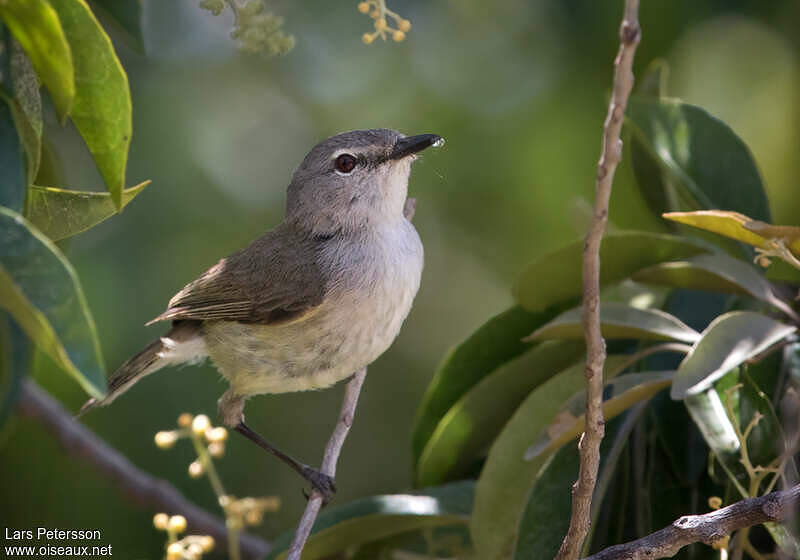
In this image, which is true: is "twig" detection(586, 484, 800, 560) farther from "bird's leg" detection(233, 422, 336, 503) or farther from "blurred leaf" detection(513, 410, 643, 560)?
"bird's leg" detection(233, 422, 336, 503)

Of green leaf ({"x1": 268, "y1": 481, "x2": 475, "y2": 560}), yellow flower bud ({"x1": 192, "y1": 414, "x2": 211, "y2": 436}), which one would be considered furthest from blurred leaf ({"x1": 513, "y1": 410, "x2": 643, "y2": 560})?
yellow flower bud ({"x1": 192, "y1": 414, "x2": 211, "y2": 436})

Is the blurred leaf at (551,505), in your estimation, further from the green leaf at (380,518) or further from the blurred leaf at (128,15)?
the blurred leaf at (128,15)

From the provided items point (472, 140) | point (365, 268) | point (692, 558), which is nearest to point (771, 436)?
point (692, 558)

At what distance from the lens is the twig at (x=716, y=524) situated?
6.20 feet

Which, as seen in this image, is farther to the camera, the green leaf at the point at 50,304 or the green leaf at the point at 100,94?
the green leaf at the point at 100,94

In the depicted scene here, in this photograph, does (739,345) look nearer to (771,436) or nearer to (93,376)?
(771,436)

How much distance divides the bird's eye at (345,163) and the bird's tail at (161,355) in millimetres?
811

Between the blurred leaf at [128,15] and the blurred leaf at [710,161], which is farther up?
the blurred leaf at [128,15]

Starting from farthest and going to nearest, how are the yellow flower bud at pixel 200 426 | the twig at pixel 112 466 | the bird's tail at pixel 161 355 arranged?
the twig at pixel 112 466
the bird's tail at pixel 161 355
the yellow flower bud at pixel 200 426

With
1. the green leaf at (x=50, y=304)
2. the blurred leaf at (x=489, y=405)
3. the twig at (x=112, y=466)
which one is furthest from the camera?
the twig at (x=112, y=466)

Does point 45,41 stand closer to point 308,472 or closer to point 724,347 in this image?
point 724,347

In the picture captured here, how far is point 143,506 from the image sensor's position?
3.88m

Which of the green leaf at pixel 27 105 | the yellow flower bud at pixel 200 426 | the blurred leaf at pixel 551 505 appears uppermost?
the green leaf at pixel 27 105

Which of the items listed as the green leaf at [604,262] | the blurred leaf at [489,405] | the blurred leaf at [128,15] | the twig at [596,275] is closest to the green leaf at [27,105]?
the blurred leaf at [128,15]
